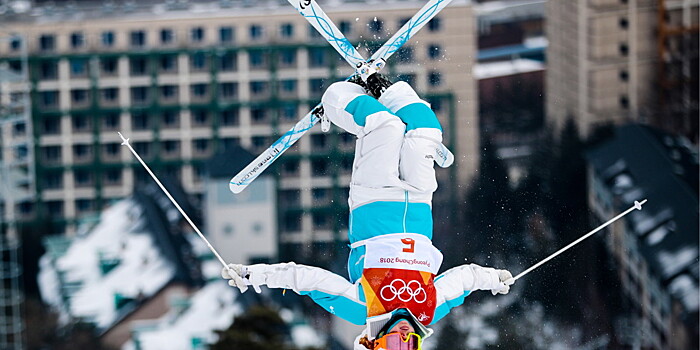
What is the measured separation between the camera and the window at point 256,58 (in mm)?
33531

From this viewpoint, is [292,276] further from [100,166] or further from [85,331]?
[100,166]

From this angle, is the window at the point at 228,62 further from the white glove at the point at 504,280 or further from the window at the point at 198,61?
the white glove at the point at 504,280

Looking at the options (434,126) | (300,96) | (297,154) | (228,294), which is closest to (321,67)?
(300,96)

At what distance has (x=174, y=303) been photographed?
27.7 metres

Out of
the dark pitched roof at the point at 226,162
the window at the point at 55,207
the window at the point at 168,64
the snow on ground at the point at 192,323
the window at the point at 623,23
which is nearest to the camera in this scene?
the snow on ground at the point at 192,323

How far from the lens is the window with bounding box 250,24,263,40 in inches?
1314

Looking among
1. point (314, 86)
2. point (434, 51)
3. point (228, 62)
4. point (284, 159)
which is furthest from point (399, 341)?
point (228, 62)

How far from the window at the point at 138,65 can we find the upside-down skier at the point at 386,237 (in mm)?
24843

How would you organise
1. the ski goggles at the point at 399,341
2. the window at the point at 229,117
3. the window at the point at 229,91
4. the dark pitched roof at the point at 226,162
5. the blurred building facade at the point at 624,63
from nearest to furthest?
the ski goggles at the point at 399,341
the dark pitched roof at the point at 226,162
the blurred building facade at the point at 624,63
the window at the point at 229,91
the window at the point at 229,117

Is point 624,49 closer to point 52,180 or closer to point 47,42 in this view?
point 47,42

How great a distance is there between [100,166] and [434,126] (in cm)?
2593

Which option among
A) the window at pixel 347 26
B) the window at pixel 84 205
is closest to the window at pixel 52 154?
the window at pixel 84 205

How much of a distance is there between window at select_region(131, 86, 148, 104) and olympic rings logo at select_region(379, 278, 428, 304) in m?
25.4

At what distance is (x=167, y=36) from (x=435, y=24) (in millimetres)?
6824
